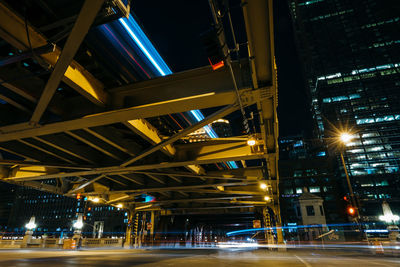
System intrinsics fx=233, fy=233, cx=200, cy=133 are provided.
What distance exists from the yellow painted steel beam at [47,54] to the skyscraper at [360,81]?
95.1m

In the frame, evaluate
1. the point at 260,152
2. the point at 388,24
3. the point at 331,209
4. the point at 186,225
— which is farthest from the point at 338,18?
the point at 260,152

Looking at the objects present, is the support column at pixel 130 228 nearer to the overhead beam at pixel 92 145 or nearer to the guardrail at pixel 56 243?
the guardrail at pixel 56 243

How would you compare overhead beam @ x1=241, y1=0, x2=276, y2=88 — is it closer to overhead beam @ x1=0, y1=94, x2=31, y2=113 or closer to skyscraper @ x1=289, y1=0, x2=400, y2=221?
overhead beam @ x1=0, y1=94, x2=31, y2=113

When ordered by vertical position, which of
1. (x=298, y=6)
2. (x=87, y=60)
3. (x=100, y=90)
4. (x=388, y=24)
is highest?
(x=298, y=6)

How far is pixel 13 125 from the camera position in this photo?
8.12 metres

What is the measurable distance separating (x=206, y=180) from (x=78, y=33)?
558 inches

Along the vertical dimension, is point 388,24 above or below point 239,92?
above

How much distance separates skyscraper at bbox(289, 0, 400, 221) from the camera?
8938cm

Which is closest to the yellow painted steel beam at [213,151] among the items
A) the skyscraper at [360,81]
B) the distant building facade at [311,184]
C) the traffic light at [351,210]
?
the traffic light at [351,210]

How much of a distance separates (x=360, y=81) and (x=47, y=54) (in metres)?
129

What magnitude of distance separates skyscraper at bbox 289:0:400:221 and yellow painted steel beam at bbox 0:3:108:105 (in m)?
95.1

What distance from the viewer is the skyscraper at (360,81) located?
89.4 m

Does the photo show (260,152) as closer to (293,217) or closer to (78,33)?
(78,33)

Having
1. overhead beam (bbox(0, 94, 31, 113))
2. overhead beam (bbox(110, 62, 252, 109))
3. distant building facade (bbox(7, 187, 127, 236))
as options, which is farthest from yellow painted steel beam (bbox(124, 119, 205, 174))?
distant building facade (bbox(7, 187, 127, 236))
